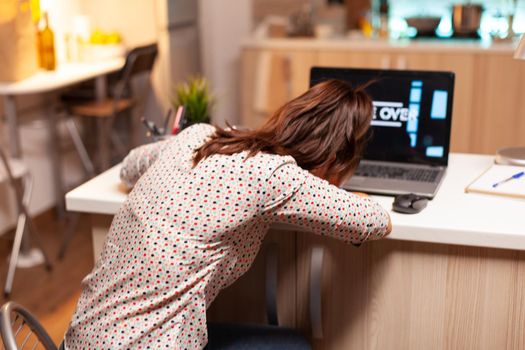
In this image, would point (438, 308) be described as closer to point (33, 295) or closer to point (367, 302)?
point (367, 302)

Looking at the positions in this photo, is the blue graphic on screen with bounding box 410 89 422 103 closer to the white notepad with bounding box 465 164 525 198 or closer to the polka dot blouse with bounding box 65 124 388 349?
the white notepad with bounding box 465 164 525 198

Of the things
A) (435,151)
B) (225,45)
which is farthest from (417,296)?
(225,45)

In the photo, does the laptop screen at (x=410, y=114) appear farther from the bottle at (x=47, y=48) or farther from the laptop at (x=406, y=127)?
the bottle at (x=47, y=48)

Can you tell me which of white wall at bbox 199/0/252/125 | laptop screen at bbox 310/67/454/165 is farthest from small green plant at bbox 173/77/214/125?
white wall at bbox 199/0/252/125

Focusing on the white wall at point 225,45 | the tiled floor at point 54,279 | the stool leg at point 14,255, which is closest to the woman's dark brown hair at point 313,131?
the tiled floor at point 54,279

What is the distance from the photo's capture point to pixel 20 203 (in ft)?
10.8

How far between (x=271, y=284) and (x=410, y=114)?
63 centimetres

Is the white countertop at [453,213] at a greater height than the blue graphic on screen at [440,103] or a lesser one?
lesser

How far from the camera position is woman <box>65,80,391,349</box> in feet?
4.69

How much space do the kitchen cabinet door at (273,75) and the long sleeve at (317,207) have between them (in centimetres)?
280

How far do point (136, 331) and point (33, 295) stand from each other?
194cm

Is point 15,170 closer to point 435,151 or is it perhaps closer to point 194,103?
point 194,103

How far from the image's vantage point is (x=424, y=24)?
4293 millimetres

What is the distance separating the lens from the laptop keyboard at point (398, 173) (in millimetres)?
1951
